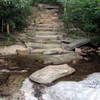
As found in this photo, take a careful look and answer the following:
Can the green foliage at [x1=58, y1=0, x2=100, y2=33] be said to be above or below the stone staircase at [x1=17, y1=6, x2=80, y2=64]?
above

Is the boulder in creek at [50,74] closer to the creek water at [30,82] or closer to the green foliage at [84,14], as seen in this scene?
the creek water at [30,82]

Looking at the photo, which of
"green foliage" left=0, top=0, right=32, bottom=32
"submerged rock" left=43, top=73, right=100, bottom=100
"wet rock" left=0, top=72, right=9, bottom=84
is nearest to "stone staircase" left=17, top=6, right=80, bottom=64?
"green foliage" left=0, top=0, right=32, bottom=32

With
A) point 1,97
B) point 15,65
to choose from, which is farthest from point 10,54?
point 1,97

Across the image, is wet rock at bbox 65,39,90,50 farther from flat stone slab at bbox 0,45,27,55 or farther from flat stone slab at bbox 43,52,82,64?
flat stone slab at bbox 0,45,27,55

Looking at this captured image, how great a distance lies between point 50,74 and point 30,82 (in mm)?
671

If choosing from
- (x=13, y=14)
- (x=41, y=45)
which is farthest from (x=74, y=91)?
(x=13, y=14)

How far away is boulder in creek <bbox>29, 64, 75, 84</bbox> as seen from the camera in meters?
5.81

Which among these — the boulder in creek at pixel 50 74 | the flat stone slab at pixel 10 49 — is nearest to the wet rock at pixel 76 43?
the flat stone slab at pixel 10 49

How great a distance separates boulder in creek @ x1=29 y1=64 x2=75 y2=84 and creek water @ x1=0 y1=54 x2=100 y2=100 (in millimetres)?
153

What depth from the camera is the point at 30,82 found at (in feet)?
19.3

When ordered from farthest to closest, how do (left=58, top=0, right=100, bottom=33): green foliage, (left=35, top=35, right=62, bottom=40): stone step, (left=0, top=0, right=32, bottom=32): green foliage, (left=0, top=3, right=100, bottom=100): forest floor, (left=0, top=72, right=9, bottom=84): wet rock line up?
1. (left=35, top=35, right=62, bottom=40): stone step
2. (left=58, top=0, right=100, bottom=33): green foliage
3. (left=0, top=0, right=32, bottom=32): green foliage
4. (left=0, top=3, right=100, bottom=100): forest floor
5. (left=0, top=72, right=9, bottom=84): wet rock

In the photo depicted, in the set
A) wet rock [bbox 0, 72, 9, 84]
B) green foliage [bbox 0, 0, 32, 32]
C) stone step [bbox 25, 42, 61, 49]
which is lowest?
wet rock [bbox 0, 72, 9, 84]

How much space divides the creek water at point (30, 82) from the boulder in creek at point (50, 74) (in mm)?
153

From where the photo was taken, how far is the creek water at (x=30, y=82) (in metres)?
5.04
